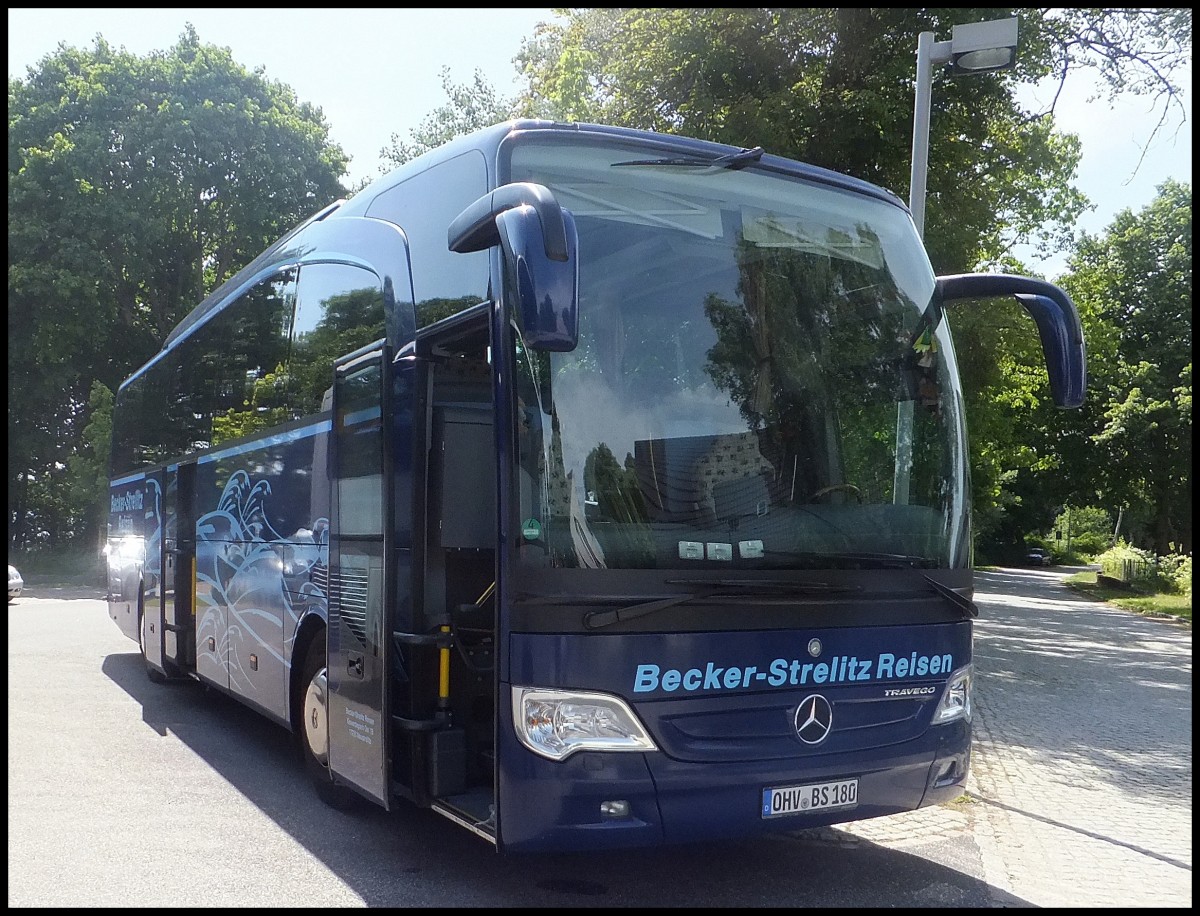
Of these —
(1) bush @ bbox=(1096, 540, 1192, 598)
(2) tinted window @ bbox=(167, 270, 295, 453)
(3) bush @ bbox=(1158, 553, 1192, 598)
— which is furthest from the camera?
(1) bush @ bbox=(1096, 540, 1192, 598)

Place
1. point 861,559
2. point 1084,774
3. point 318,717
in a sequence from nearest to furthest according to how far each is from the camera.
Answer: point 861,559, point 318,717, point 1084,774

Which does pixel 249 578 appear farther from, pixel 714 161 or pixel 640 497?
pixel 714 161

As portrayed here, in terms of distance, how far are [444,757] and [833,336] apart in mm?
2594

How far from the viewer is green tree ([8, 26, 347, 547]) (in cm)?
3256

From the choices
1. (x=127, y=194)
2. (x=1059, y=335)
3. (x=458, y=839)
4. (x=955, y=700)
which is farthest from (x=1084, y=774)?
(x=127, y=194)

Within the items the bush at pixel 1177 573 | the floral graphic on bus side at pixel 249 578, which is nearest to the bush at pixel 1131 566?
the bush at pixel 1177 573

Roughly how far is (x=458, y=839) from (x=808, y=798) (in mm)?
2079

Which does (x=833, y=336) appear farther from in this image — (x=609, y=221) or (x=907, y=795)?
(x=907, y=795)

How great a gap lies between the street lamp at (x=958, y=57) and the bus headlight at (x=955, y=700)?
523cm

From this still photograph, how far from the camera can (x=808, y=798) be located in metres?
5.13

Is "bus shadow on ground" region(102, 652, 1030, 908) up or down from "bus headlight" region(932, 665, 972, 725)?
down

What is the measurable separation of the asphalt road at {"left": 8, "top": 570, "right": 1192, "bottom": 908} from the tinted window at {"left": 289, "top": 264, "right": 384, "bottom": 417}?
2.42 metres

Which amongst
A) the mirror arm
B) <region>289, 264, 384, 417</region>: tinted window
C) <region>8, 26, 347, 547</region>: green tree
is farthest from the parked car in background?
the mirror arm

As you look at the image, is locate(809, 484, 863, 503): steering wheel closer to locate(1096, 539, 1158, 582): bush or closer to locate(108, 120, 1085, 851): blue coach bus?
locate(108, 120, 1085, 851): blue coach bus
